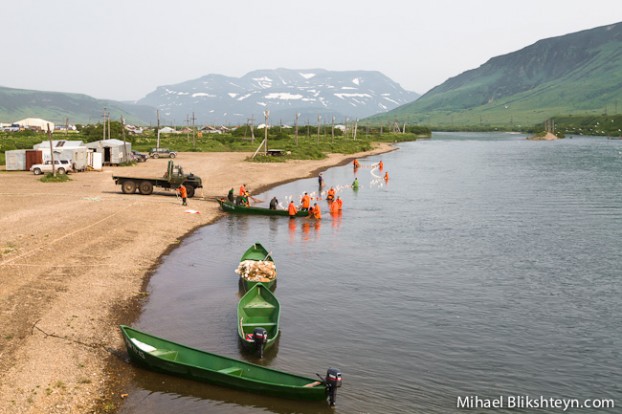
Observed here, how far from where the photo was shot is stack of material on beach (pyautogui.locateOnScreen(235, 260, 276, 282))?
1208 inches

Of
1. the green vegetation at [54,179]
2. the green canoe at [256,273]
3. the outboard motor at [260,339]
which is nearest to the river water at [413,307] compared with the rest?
the outboard motor at [260,339]

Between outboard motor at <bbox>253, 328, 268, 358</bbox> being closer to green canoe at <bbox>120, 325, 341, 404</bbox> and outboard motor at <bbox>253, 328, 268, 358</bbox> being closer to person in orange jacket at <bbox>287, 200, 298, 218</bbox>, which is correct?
green canoe at <bbox>120, 325, 341, 404</bbox>

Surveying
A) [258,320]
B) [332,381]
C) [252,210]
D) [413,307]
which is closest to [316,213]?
[252,210]

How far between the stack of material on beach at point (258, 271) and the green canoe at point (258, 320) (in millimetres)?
4036

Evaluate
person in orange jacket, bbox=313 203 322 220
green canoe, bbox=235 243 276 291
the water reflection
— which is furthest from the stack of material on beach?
person in orange jacket, bbox=313 203 322 220

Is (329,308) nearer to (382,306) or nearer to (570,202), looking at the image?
(382,306)

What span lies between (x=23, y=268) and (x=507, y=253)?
29.2 m

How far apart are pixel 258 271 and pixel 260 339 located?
8.88 meters

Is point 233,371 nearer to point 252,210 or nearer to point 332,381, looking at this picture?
point 332,381

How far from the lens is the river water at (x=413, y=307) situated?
20594mm

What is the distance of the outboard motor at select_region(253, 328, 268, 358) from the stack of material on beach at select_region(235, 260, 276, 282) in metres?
7.90

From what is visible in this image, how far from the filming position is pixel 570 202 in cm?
6369

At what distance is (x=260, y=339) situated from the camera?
22.3 m

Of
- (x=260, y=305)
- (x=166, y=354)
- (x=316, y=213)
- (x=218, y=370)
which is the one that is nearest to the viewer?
(x=218, y=370)
